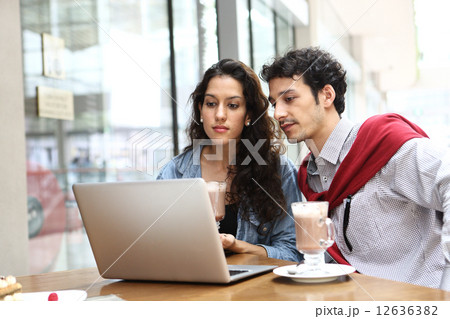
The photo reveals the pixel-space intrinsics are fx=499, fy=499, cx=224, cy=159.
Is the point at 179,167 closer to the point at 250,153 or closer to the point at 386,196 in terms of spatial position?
the point at 250,153

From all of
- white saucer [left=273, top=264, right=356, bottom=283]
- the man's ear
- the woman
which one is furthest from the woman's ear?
white saucer [left=273, top=264, right=356, bottom=283]

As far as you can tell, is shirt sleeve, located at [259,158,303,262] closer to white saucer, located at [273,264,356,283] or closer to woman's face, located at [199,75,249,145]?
woman's face, located at [199,75,249,145]

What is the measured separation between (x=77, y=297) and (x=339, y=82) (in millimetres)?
1388

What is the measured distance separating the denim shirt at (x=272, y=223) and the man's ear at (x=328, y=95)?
0.33 metres

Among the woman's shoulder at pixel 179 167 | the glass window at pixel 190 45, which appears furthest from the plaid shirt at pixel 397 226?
the glass window at pixel 190 45

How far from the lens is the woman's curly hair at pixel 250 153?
197 cm

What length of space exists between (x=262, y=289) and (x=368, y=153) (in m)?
0.76

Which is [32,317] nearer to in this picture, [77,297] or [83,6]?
[77,297]

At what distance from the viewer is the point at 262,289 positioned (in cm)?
104

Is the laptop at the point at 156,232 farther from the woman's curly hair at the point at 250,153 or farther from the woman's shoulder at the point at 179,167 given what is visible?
the woman's shoulder at the point at 179,167

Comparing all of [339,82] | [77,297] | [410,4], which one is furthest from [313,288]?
[410,4]

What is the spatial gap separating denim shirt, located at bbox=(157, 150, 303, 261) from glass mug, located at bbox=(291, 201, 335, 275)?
0.57 metres

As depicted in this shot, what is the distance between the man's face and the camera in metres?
1.89

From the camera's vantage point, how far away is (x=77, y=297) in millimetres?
1026
